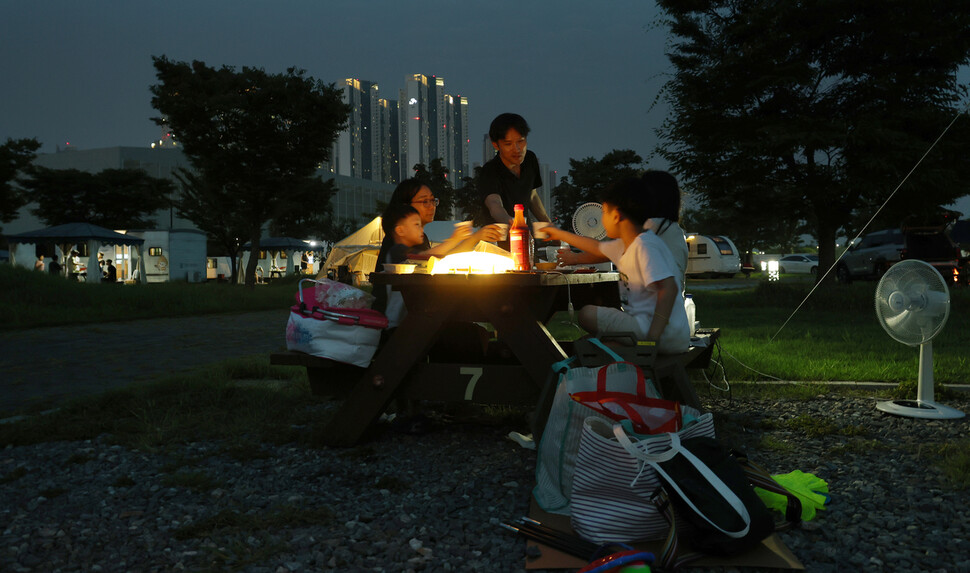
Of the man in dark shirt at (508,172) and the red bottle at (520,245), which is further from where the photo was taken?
the man in dark shirt at (508,172)

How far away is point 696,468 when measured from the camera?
195 centimetres

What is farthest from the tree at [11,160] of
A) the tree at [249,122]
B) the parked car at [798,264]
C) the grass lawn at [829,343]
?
the parked car at [798,264]

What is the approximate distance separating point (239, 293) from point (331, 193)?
11.1m

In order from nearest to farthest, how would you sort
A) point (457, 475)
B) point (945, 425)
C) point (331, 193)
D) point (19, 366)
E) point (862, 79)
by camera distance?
point (457, 475)
point (945, 425)
point (19, 366)
point (862, 79)
point (331, 193)

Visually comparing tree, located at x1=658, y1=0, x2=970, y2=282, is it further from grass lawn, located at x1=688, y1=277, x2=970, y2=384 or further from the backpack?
the backpack

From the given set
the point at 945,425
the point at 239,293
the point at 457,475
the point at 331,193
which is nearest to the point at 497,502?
the point at 457,475

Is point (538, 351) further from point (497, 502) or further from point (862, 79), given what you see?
point (862, 79)

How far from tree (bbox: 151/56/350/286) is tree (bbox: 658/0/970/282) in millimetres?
12964

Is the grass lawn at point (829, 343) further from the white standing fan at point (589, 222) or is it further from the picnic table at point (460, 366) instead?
the picnic table at point (460, 366)

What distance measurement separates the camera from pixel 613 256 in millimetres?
3303

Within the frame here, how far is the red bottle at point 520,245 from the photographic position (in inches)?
121

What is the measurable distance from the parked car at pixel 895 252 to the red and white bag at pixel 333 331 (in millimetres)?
15761

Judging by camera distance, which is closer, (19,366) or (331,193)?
(19,366)

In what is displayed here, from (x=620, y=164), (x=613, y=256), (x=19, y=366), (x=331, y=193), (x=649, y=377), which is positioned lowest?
(x=19, y=366)
